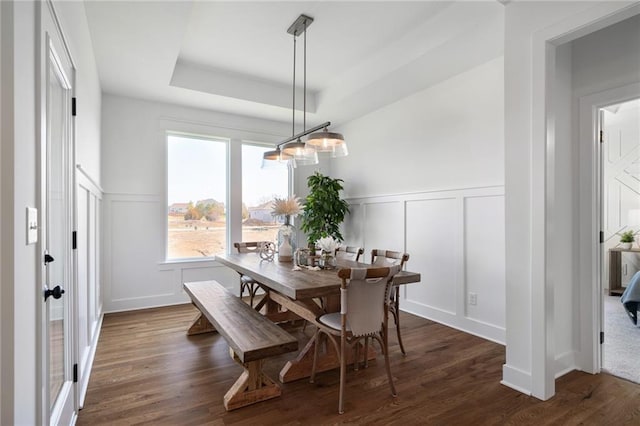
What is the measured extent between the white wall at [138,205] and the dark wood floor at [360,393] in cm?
117

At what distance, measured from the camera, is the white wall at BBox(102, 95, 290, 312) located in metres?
4.06

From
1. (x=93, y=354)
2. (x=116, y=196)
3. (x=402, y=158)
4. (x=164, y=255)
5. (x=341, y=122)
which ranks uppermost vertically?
(x=341, y=122)

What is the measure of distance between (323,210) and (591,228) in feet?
9.98

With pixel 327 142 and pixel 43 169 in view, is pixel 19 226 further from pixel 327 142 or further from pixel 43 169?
pixel 327 142

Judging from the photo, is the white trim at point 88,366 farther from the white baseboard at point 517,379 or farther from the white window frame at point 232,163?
the white baseboard at point 517,379

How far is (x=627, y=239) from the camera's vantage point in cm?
515

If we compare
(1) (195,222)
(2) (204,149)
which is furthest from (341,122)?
(1) (195,222)

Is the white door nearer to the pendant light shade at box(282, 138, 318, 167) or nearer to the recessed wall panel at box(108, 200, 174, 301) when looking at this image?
the pendant light shade at box(282, 138, 318, 167)

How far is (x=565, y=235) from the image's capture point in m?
2.54

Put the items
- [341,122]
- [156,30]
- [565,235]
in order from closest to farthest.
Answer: [565,235], [156,30], [341,122]

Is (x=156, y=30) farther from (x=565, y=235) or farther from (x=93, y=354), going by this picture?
(x=565, y=235)

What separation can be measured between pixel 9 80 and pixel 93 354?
105 inches

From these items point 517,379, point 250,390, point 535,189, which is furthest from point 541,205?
point 250,390

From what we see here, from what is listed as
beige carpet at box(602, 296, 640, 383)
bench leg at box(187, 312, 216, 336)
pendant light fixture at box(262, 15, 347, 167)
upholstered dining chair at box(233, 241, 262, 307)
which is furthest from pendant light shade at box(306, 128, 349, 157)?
beige carpet at box(602, 296, 640, 383)
